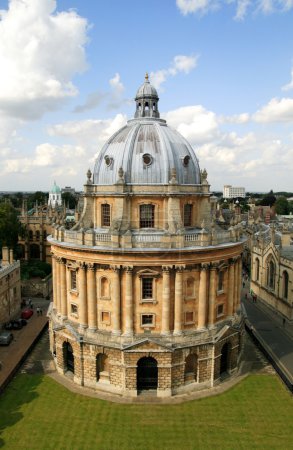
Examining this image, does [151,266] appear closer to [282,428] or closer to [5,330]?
[282,428]

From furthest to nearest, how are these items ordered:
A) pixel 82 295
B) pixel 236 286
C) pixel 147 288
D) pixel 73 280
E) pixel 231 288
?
1. pixel 236 286
2. pixel 231 288
3. pixel 73 280
4. pixel 82 295
5. pixel 147 288

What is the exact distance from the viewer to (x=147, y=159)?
119ft

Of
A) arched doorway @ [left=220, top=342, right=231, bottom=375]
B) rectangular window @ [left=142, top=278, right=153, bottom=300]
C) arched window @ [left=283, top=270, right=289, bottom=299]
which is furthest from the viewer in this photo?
arched window @ [left=283, top=270, right=289, bottom=299]

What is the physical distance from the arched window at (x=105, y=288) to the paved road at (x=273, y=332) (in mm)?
19659

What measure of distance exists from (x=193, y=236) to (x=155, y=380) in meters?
13.6

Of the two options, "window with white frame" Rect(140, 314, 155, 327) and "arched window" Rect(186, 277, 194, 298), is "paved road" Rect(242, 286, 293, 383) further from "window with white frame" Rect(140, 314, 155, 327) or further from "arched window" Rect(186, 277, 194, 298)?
"window with white frame" Rect(140, 314, 155, 327)

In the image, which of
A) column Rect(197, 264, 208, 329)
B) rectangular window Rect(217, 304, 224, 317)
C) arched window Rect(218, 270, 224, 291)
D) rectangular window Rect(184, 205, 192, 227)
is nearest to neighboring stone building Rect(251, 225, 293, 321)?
rectangular window Rect(217, 304, 224, 317)

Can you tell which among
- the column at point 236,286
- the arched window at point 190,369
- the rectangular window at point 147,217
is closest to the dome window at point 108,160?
the rectangular window at point 147,217

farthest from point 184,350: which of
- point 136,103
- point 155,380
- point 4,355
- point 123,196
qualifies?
point 136,103

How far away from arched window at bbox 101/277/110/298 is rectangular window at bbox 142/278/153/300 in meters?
3.27

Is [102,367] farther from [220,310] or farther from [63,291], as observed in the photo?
[220,310]

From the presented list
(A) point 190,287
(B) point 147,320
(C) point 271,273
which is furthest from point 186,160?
(C) point 271,273

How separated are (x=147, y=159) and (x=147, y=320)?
49.3ft

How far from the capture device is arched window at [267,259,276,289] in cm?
5872
